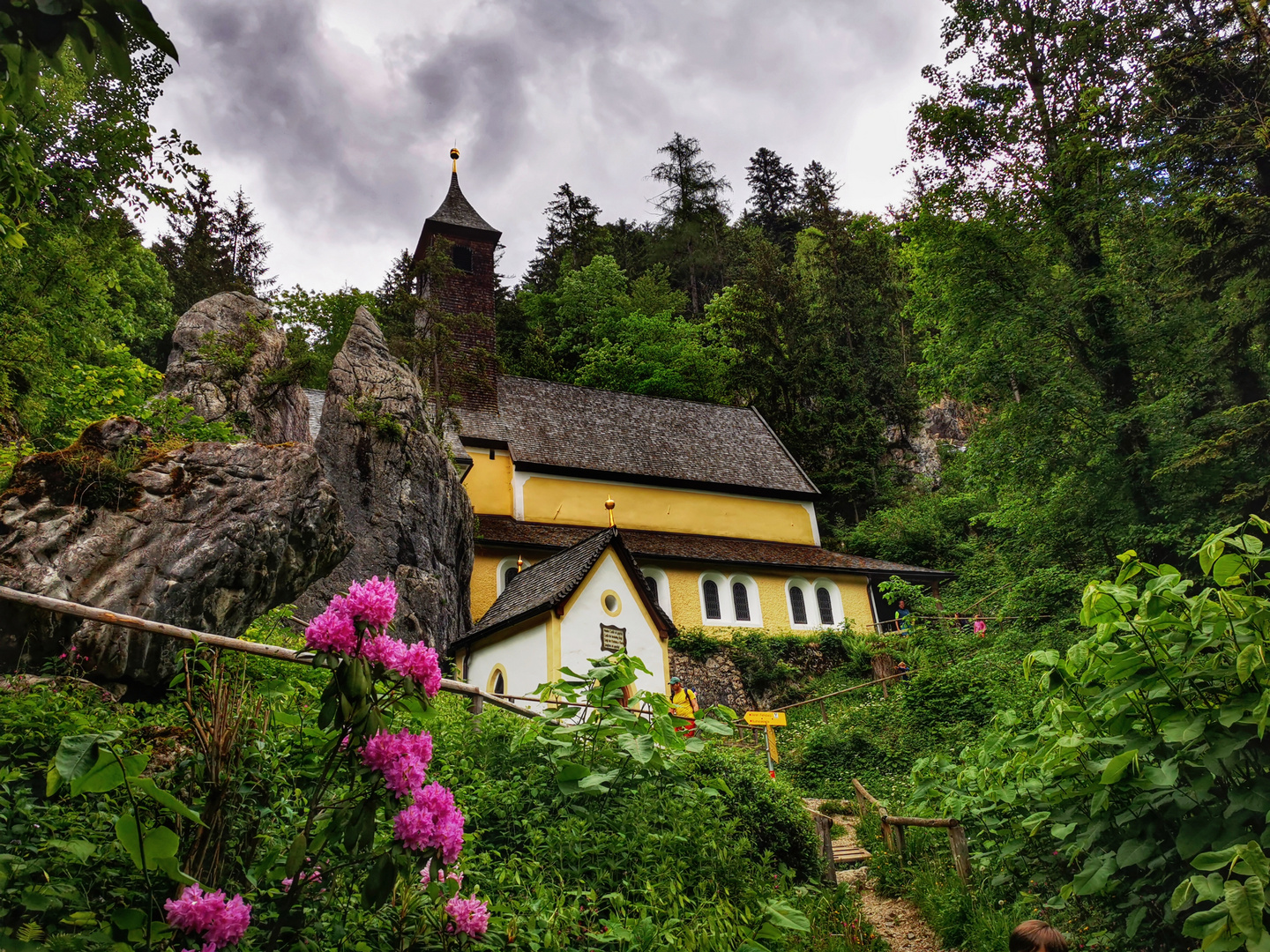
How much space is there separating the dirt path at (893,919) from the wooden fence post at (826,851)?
352 mm

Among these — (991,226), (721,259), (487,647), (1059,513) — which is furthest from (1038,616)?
(721,259)

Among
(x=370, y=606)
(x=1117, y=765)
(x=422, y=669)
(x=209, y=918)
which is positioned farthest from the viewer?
(x=1117, y=765)

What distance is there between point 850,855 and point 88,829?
908cm

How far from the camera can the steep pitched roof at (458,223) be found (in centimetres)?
3366

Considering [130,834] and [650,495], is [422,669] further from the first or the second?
[650,495]

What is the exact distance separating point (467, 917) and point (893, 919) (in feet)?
21.5

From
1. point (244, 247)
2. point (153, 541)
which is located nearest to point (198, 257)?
point (244, 247)

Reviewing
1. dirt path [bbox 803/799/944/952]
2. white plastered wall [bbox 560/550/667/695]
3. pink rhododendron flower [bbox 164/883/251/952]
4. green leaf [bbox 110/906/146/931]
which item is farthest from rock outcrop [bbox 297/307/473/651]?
pink rhododendron flower [bbox 164/883/251/952]

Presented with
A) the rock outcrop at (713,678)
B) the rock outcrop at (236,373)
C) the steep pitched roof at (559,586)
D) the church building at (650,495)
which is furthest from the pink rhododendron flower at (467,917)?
the rock outcrop at (713,678)

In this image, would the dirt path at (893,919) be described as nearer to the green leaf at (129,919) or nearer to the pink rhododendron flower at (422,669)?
the pink rhododendron flower at (422,669)

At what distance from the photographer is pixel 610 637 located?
16766 millimetres

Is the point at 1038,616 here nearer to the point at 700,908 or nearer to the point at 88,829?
the point at 700,908

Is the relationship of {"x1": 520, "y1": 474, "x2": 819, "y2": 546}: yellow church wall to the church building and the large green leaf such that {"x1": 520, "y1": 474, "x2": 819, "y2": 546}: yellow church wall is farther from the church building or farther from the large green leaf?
the large green leaf

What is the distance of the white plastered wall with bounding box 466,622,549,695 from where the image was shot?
16266mm
